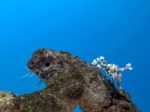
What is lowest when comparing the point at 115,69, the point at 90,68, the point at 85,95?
the point at 85,95

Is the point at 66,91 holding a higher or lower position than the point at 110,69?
lower

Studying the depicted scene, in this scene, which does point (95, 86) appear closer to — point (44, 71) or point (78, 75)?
point (78, 75)

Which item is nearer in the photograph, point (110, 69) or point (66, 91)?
point (66, 91)

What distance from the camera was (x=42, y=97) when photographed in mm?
10250

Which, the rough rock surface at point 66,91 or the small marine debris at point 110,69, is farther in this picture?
the small marine debris at point 110,69

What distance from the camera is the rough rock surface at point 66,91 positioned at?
395 inches

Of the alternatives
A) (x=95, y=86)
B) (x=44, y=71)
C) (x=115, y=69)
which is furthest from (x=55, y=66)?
(x=115, y=69)

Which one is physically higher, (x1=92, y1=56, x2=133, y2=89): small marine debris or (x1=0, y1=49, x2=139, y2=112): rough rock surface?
(x1=92, y1=56, x2=133, y2=89): small marine debris

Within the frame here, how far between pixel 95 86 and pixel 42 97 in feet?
5.68

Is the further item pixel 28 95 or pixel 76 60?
pixel 76 60

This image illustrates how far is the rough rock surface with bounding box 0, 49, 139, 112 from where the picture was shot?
10.0m

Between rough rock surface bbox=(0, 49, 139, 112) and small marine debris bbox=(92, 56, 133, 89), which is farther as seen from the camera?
small marine debris bbox=(92, 56, 133, 89)

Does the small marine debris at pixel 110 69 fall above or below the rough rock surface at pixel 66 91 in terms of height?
above

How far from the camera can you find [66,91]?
34.8 feet
